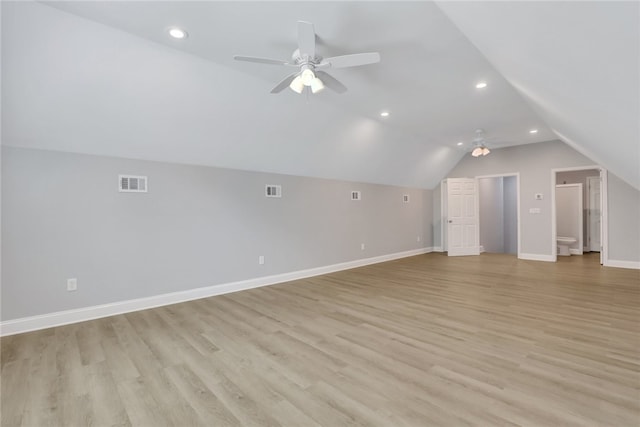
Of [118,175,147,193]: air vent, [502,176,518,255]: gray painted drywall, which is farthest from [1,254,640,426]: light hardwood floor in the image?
[502,176,518,255]: gray painted drywall

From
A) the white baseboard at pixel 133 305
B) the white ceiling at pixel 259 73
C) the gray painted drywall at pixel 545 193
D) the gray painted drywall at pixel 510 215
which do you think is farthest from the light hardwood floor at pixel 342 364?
the gray painted drywall at pixel 510 215

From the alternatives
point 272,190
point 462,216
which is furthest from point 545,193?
point 272,190

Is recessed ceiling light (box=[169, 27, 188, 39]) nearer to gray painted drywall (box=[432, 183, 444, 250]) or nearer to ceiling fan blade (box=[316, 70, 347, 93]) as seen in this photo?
ceiling fan blade (box=[316, 70, 347, 93])

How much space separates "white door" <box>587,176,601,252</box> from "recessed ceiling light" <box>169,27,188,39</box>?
1066 centimetres

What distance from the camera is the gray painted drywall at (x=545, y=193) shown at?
566 cm

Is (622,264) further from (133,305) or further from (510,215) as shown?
(133,305)

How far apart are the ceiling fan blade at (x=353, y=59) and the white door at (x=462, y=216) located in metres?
6.50

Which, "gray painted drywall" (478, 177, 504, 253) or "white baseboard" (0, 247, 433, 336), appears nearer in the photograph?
"white baseboard" (0, 247, 433, 336)

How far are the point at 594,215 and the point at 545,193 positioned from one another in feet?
9.33

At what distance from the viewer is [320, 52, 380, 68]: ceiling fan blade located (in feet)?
7.54

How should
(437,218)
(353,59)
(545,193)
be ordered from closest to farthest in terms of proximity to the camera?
(353,59)
(545,193)
(437,218)

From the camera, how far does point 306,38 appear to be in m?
2.21

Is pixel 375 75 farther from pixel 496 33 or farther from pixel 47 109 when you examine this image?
pixel 47 109

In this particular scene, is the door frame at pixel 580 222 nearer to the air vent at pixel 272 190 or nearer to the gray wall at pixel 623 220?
the gray wall at pixel 623 220
